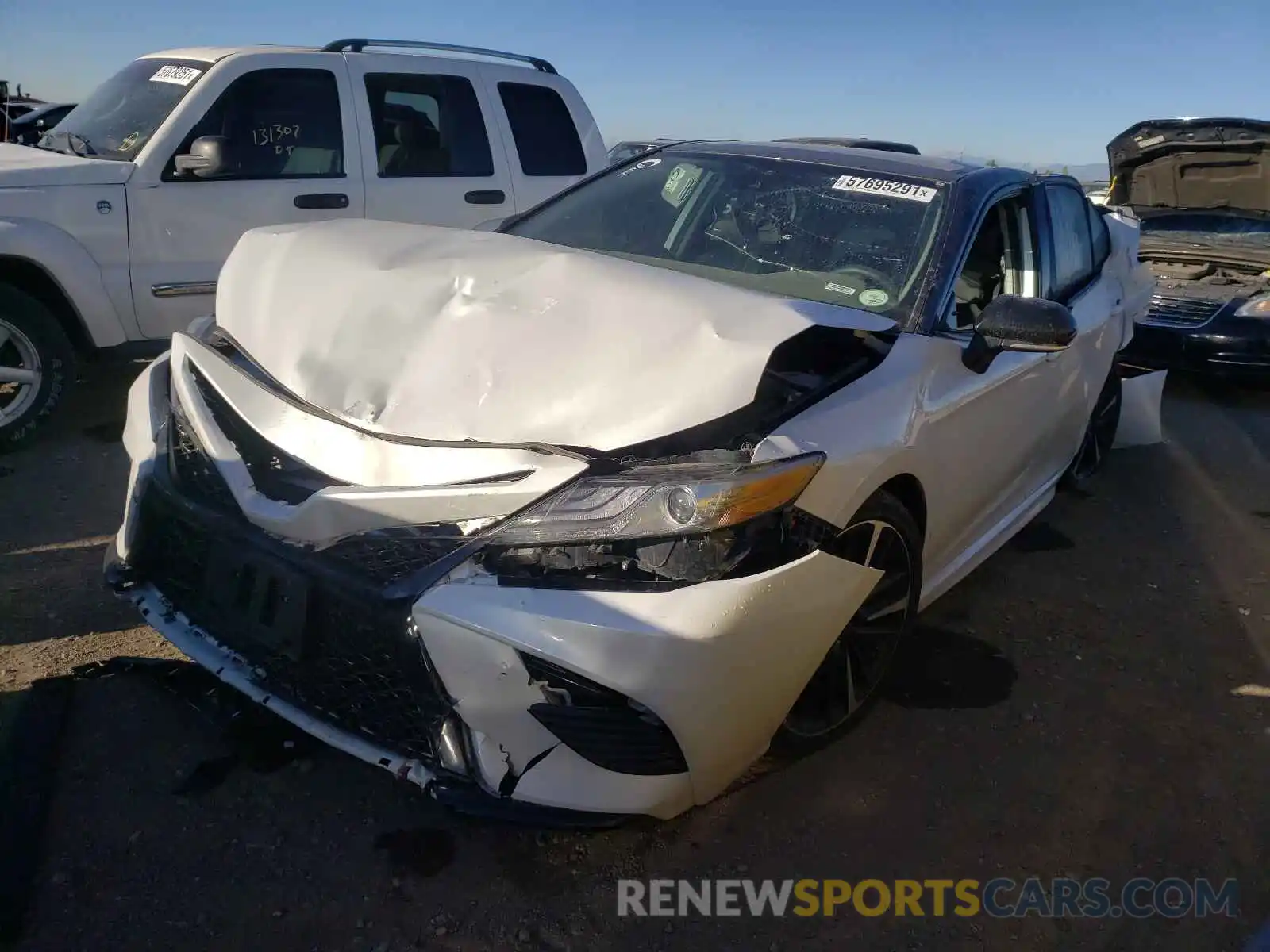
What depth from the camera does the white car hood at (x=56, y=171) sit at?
181 inches

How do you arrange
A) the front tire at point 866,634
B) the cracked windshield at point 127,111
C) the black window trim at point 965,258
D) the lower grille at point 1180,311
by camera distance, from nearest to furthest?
the front tire at point 866,634, the black window trim at point 965,258, the cracked windshield at point 127,111, the lower grille at point 1180,311

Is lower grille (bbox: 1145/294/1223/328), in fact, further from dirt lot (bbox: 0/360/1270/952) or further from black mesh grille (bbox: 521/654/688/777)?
black mesh grille (bbox: 521/654/688/777)

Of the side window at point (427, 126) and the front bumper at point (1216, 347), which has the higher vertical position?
the side window at point (427, 126)

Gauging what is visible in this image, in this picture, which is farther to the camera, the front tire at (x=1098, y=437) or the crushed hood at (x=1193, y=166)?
the crushed hood at (x=1193, y=166)

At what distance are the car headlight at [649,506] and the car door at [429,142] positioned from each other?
4.07 meters

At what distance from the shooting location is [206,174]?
500 centimetres

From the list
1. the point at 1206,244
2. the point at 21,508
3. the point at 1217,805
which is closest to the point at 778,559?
the point at 1217,805

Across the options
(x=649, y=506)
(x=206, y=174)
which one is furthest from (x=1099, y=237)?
(x=206, y=174)

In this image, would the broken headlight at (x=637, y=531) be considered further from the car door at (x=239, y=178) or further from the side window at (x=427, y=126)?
the side window at (x=427, y=126)

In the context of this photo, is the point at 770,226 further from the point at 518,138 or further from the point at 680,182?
the point at 518,138

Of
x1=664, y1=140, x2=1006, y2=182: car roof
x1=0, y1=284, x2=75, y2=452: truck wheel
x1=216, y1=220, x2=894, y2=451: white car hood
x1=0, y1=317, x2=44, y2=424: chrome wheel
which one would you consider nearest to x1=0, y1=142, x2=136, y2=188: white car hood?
x1=0, y1=284, x2=75, y2=452: truck wheel

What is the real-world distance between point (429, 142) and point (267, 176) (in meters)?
1.02

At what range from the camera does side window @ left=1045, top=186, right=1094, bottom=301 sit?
4.17 m

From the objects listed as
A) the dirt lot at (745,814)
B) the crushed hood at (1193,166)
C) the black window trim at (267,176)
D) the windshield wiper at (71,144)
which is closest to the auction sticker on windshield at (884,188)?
the dirt lot at (745,814)
